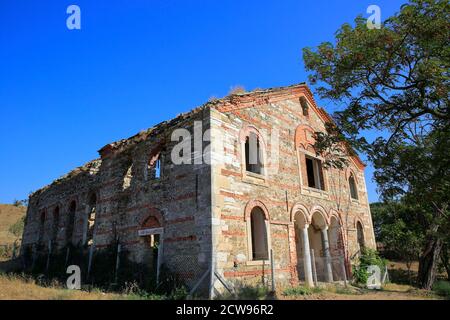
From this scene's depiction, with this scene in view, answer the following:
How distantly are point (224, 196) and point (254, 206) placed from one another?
4.92 ft

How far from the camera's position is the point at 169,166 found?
1145 cm

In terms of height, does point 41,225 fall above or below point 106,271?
above

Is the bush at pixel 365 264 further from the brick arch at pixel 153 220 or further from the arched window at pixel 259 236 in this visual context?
the brick arch at pixel 153 220

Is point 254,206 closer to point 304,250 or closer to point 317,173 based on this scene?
point 304,250

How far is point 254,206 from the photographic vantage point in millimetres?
10969

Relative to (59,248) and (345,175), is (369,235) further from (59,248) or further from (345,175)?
(59,248)

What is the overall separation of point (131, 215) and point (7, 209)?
4527cm

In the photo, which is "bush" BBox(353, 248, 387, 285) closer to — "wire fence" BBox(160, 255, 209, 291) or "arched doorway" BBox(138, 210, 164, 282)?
"wire fence" BBox(160, 255, 209, 291)

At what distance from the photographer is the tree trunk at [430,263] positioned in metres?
16.1

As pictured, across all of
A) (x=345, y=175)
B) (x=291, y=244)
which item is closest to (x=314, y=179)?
(x=345, y=175)

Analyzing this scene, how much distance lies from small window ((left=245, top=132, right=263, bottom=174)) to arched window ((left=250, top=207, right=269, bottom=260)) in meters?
1.72

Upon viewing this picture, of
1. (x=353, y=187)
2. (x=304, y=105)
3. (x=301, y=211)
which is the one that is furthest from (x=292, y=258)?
(x=353, y=187)

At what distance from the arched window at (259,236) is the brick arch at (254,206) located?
0.16 meters

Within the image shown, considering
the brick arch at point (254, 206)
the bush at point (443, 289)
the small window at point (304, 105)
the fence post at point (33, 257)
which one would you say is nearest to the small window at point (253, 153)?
the brick arch at point (254, 206)
